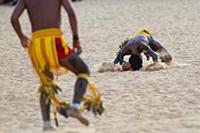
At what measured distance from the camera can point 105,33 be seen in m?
18.3

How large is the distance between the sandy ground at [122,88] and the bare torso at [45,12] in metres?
1.12

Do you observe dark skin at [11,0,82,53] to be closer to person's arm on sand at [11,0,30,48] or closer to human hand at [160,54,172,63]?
person's arm on sand at [11,0,30,48]

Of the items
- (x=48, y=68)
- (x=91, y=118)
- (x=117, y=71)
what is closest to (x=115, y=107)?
(x=91, y=118)

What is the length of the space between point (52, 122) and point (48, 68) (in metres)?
1.09

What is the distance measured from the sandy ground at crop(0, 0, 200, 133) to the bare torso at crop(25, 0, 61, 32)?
1.12 m

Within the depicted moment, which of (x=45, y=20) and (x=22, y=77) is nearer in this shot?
(x=45, y=20)

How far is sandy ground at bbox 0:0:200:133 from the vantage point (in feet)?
24.1

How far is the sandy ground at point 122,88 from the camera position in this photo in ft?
24.1

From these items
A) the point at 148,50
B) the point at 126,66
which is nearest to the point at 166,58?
the point at 148,50

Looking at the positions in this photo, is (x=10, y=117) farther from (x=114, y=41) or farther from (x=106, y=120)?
(x=114, y=41)

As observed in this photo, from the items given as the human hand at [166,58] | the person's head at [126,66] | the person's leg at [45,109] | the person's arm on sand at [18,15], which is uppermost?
the person's arm on sand at [18,15]

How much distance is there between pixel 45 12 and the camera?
260 inches

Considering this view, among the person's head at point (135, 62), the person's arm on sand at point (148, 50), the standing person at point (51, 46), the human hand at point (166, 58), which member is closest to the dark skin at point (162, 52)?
the human hand at point (166, 58)

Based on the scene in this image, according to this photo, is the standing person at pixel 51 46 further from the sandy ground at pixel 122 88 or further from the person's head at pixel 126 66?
the person's head at pixel 126 66
